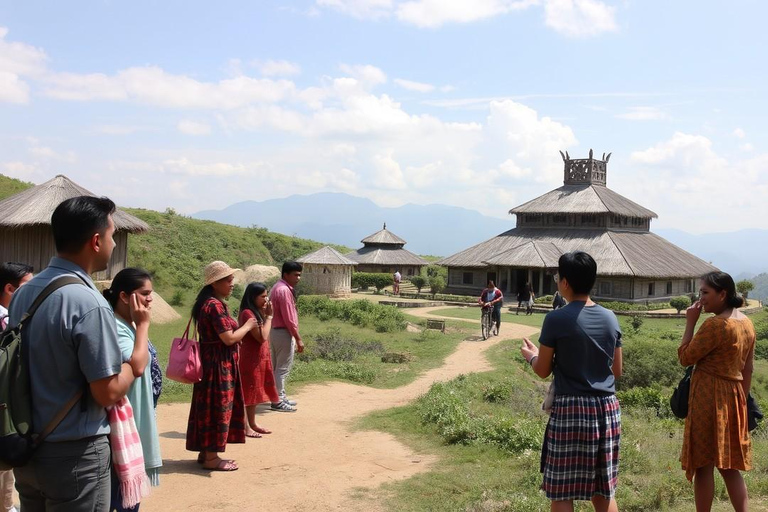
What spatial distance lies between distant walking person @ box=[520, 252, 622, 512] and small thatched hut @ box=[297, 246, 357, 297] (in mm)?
30004

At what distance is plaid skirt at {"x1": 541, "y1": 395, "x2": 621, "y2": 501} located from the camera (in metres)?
4.27

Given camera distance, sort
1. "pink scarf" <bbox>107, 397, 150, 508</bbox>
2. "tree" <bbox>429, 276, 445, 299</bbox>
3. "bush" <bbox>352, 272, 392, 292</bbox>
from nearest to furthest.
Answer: "pink scarf" <bbox>107, 397, 150, 508</bbox>
"tree" <bbox>429, 276, 445, 299</bbox>
"bush" <bbox>352, 272, 392, 292</bbox>

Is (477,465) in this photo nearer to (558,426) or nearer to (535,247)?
(558,426)

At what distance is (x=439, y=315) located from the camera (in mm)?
27672

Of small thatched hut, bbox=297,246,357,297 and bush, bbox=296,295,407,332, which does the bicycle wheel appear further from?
small thatched hut, bbox=297,246,357,297

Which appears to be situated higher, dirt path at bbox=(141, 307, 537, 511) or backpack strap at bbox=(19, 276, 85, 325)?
backpack strap at bbox=(19, 276, 85, 325)

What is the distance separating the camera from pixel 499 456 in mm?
7457

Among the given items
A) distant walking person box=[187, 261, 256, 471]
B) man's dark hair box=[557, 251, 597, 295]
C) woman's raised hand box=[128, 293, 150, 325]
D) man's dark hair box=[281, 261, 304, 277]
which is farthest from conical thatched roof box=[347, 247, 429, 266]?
woman's raised hand box=[128, 293, 150, 325]

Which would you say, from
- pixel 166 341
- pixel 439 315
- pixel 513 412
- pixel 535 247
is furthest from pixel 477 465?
pixel 535 247

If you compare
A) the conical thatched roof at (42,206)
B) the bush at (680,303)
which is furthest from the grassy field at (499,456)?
the bush at (680,303)

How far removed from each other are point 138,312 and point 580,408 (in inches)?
108

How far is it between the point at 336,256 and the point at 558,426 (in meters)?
30.9

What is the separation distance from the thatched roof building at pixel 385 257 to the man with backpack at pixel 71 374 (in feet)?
134

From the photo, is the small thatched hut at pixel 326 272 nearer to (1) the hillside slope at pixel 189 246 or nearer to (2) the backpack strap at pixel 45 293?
(1) the hillside slope at pixel 189 246
